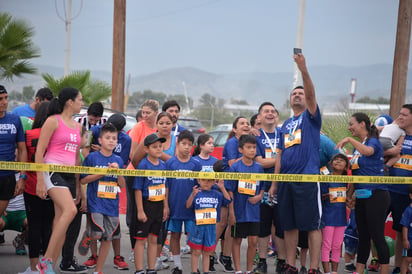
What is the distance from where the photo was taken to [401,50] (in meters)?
10.8

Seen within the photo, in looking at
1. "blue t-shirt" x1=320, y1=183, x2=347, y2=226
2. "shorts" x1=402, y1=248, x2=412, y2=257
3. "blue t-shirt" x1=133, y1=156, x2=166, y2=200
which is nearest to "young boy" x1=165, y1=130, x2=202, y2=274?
"blue t-shirt" x1=133, y1=156, x2=166, y2=200

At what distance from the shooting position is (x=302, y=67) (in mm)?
5645

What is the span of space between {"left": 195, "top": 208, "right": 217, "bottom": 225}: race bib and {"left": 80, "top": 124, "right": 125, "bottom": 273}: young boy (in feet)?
3.23

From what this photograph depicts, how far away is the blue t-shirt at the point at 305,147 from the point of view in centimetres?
618

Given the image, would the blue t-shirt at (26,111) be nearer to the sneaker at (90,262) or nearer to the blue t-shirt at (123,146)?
the blue t-shirt at (123,146)

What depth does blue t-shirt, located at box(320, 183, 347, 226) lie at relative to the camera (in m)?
6.78

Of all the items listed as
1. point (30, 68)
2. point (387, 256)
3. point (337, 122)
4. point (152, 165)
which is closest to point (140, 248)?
point (152, 165)

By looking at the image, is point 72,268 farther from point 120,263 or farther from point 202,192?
point 202,192

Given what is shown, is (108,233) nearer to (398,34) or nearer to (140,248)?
(140,248)

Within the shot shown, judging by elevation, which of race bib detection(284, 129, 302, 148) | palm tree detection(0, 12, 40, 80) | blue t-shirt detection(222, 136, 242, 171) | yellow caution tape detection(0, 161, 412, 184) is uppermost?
palm tree detection(0, 12, 40, 80)

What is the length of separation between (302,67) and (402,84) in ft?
20.2

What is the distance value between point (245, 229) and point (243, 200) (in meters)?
0.37

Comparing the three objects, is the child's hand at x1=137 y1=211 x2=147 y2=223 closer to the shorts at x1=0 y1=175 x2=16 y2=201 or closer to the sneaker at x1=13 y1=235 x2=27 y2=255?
the shorts at x1=0 y1=175 x2=16 y2=201

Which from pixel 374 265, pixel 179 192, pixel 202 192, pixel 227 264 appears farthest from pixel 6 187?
pixel 374 265
